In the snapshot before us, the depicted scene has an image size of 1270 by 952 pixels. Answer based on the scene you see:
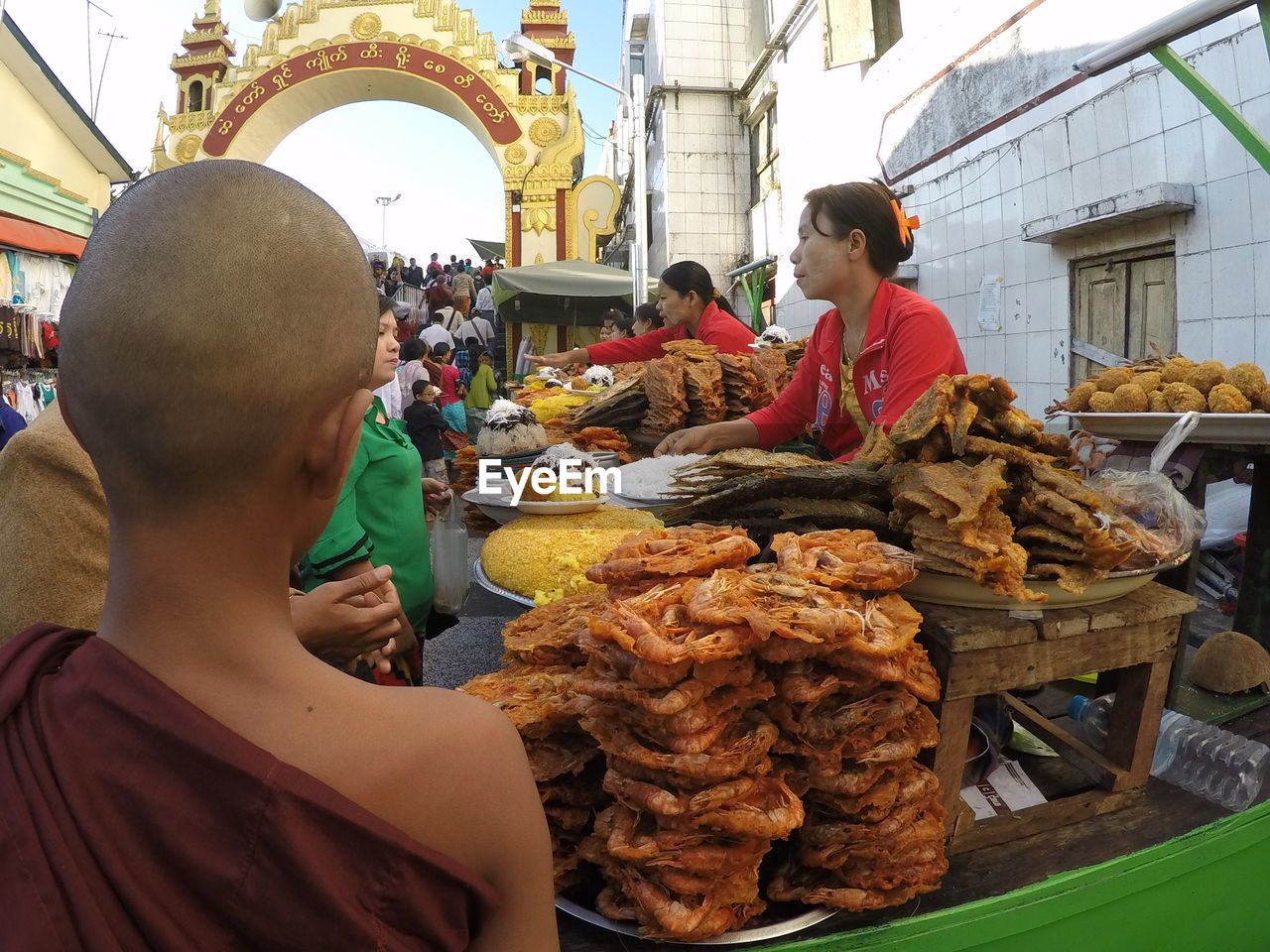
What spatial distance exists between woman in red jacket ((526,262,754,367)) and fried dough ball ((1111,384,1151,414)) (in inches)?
76.5

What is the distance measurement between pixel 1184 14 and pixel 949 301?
5.99 metres

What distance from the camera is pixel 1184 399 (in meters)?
3.00

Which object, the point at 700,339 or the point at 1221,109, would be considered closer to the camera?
the point at 1221,109

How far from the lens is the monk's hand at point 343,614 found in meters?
1.25

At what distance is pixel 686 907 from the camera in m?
1.12

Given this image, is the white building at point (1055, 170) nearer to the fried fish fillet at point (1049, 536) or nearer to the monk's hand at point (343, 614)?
the fried fish fillet at point (1049, 536)

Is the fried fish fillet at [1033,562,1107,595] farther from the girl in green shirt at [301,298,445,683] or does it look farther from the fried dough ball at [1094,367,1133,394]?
the fried dough ball at [1094,367,1133,394]

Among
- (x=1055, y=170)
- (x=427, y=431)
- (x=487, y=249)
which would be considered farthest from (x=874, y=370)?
(x=487, y=249)

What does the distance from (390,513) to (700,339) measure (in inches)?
109

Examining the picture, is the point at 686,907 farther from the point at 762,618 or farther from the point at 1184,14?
the point at 1184,14

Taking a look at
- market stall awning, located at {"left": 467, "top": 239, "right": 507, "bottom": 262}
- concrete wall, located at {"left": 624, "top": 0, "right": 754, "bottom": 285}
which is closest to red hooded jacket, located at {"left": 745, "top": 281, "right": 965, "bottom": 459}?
concrete wall, located at {"left": 624, "top": 0, "right": 754, "bottom": 285}

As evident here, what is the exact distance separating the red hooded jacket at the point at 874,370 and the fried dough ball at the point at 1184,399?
94cm

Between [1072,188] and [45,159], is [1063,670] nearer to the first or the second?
[1072,188]

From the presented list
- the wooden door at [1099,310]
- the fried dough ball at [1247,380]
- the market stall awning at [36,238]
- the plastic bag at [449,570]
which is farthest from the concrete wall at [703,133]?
the plastic bag at [449,570]
